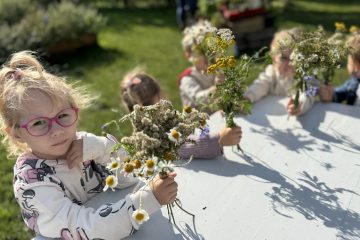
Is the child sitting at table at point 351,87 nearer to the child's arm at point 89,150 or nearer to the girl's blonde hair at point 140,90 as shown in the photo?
the girl's blonde hair at point 140,90

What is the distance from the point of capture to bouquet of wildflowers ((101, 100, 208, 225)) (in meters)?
1.65

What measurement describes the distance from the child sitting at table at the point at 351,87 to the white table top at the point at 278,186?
0.63ft

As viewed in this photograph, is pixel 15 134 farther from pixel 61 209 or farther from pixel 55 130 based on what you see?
pixel 61 209

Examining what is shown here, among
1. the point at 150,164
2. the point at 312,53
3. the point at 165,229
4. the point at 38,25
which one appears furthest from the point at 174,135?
the point at 38,25

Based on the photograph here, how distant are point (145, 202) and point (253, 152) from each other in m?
0.98

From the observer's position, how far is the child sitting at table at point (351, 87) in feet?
9.95

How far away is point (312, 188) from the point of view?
218 centimetres

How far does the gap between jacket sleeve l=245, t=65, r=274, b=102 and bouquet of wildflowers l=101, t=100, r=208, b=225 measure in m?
1.53

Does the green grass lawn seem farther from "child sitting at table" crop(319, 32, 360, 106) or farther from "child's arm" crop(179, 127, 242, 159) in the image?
"child's arm" crop(179, 127, 242, 159)

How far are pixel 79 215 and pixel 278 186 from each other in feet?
3.44

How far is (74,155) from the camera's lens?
205 cm

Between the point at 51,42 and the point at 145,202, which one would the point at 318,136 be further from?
the point at 51,42

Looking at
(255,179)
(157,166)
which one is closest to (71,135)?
(157,166)

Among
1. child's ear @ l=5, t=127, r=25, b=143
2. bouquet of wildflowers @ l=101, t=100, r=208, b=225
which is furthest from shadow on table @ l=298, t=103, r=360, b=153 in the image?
child's ear @ l=5, t=127, r=25, b=143
